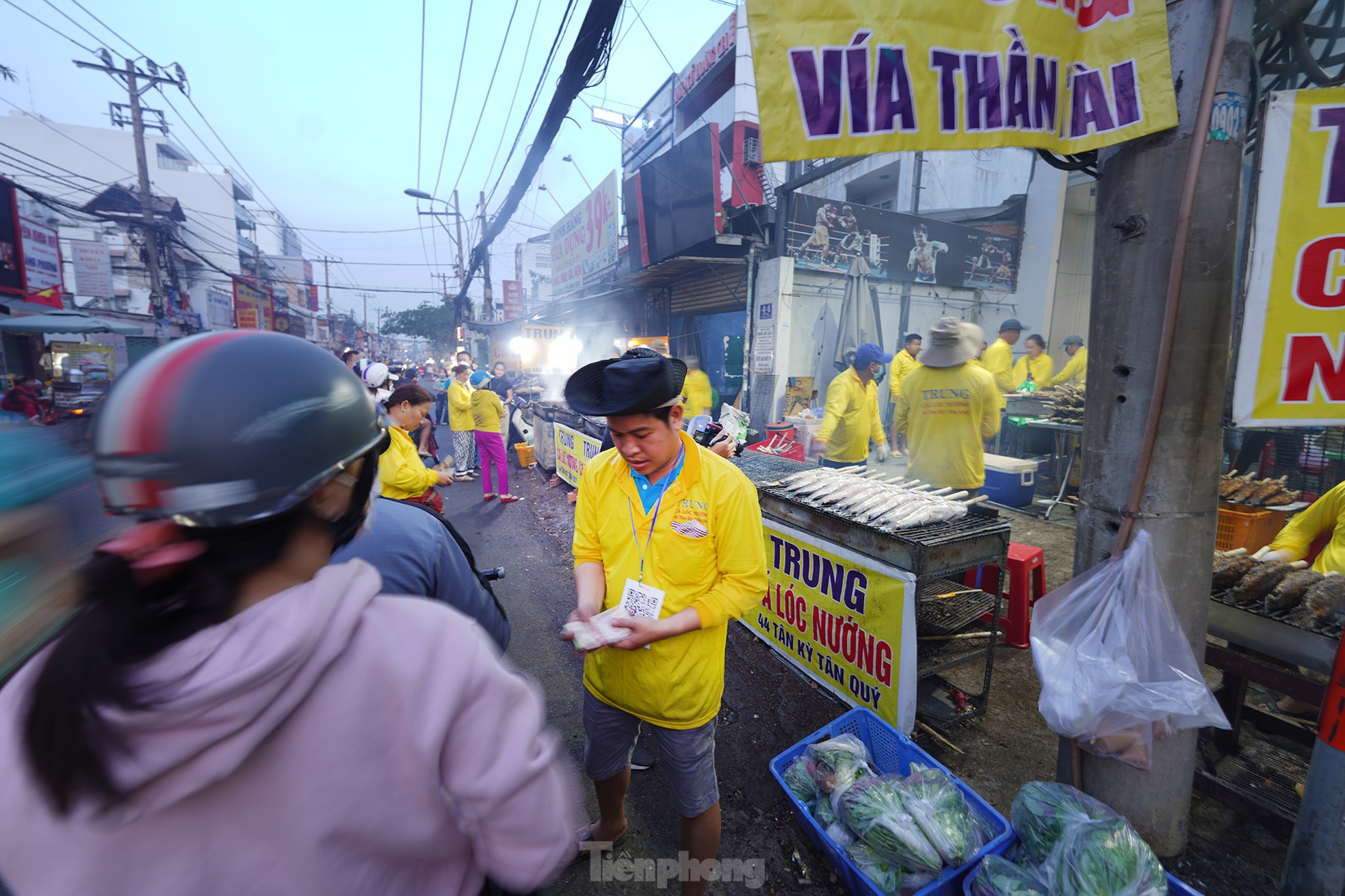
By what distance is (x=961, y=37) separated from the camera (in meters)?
1.89

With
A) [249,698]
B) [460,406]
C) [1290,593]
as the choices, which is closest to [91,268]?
[460,406]

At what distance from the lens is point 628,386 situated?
1.97m

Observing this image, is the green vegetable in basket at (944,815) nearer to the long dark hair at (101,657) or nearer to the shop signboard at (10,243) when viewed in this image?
the long dark hair at (101,657)

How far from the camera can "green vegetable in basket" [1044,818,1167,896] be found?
1.84 meters

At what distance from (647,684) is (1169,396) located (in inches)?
88.6

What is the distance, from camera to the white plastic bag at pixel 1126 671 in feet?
6.54

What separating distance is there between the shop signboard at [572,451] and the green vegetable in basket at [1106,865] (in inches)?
236

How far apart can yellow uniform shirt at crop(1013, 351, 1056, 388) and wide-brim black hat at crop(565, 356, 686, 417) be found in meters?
10.2

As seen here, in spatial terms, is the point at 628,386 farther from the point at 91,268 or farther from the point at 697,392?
the point at 91,268

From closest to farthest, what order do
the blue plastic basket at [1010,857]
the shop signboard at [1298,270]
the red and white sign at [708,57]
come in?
the shop signboard at [1298,270], the blue plastic basket at [1010,857], the red and white sign at [708,57]

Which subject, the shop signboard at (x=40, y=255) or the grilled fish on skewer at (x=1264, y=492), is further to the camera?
the shop signboard at (x=40, y=255)

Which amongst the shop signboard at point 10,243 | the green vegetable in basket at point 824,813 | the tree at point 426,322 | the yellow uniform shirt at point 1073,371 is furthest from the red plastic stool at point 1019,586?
the tree at point 426,322

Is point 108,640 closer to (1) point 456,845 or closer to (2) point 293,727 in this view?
(2) point 293,727

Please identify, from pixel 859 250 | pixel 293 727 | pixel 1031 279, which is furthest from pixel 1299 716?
pixel 1031 279
